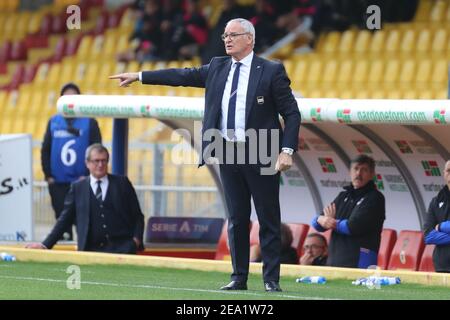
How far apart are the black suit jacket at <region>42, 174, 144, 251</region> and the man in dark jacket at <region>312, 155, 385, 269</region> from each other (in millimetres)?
1848

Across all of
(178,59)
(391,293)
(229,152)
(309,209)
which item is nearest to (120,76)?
(229,152)

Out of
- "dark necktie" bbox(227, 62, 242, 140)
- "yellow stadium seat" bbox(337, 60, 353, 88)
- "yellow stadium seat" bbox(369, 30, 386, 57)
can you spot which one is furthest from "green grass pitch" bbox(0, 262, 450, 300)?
"yellow stadium seat" bbox(369, 30, 386, 57)

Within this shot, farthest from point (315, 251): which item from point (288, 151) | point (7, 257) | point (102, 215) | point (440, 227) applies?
point (288, 151)

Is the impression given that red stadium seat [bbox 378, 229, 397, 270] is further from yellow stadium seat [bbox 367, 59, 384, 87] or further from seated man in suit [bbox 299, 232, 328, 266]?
yellow stadium seat [bbox 367, 59, 384, 87]

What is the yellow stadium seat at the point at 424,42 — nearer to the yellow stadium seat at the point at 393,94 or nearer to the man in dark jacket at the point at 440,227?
the yellow stadium seat at the point at 393,94

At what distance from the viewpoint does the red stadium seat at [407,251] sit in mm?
13297

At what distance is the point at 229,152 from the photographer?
10.2 m

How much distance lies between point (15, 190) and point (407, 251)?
448cm

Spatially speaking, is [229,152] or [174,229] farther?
[174,229]

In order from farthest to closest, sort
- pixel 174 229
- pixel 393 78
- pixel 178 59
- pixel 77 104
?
pixel 178 59 → pixel 393 78 → pixel 174 229 → pixel 77 104

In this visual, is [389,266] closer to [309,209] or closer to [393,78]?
[309,209]

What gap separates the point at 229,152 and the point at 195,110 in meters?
3.04

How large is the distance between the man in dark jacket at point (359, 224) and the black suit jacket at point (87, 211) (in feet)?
6.06
